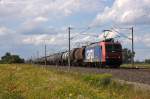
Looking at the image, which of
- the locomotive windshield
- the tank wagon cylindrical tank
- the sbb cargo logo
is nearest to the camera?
the locomotive windshield

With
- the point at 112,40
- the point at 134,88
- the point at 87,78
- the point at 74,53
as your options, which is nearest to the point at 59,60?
the point at 74,53

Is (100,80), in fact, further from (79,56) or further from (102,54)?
(79,56)

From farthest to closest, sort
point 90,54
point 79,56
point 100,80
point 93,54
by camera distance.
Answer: point 79,56 < point 90,54 < point 93,54 < point 100,80

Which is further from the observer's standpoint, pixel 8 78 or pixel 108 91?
pixel 8 78

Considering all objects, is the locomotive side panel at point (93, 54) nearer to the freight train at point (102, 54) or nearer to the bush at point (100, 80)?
the freight train at point (102, 54)

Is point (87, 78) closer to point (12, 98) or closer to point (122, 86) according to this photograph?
point (122, 86)

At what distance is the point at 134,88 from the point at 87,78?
19.9ft

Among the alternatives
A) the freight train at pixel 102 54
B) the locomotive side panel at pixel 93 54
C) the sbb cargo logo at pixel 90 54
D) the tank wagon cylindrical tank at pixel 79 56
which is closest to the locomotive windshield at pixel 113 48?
the freight train at pixel 102 54

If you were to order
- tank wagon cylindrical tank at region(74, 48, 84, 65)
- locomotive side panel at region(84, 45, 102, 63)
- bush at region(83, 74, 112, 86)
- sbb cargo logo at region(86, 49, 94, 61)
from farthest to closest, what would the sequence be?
tank wagon cylindrical tank at region(74, 48, 84, 65) < sbb cargo logo at region(86, 49, 94, 61) < locomotive side panel at region(84, 45, 102, 63) < bush at region(83, 74, 112, 86)

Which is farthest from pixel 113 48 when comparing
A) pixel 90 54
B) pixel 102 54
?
pixel 90 54

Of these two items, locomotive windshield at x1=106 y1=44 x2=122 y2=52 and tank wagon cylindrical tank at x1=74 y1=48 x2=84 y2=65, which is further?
tank wagon cylindrical tank at x1=74 y1=48 x2=84 y2=65

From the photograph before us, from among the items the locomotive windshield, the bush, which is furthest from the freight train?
the bush

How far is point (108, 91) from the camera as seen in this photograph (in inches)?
874

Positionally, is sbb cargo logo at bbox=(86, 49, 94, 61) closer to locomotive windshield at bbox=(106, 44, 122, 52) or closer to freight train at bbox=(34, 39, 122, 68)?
freight train at bbox=(34, 39, 122, 68)
